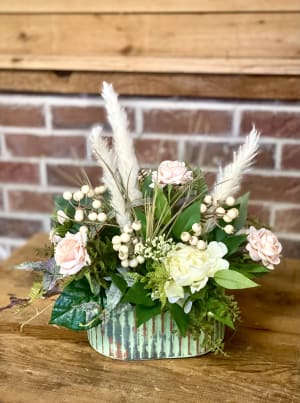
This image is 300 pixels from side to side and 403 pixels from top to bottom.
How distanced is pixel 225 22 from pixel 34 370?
0.89 m

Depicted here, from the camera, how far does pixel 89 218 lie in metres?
0.92

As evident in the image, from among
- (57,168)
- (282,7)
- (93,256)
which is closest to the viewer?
(93,256)

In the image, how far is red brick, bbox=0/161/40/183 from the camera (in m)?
1.64

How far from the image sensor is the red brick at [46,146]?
5.18 ft

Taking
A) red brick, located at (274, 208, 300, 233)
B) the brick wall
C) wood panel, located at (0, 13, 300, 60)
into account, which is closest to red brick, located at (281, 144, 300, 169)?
the brick wall

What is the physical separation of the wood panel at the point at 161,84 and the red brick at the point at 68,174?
0.20 meters

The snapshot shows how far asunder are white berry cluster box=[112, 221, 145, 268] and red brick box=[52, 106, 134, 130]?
66 centimetres

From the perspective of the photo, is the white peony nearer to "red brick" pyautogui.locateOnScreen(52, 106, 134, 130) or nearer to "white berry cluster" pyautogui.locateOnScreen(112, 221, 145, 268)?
"white berry cluster" pyautogui.locateOnScreen(112, 221, 145, 268)

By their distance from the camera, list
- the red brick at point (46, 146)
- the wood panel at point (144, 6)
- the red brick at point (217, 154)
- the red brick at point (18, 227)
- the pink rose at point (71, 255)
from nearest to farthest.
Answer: the pink rose at point (71, 255), the wood panel at point (144, 6), the red brick at point (217, 154), the red brick at point (46, 146), the red brick at point (18, 227)

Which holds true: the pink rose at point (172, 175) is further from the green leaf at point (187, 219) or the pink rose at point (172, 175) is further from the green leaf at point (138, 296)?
the green leaf at point (138, 296)

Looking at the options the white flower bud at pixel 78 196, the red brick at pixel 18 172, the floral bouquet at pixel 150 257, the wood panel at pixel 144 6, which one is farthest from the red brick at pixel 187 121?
the white flower bud at pixel 78 196

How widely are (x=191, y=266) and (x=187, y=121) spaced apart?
682 millimetres

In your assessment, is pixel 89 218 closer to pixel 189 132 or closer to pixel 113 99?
pixel 113 99

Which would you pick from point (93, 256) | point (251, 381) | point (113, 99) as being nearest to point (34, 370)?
point (93, 256)
